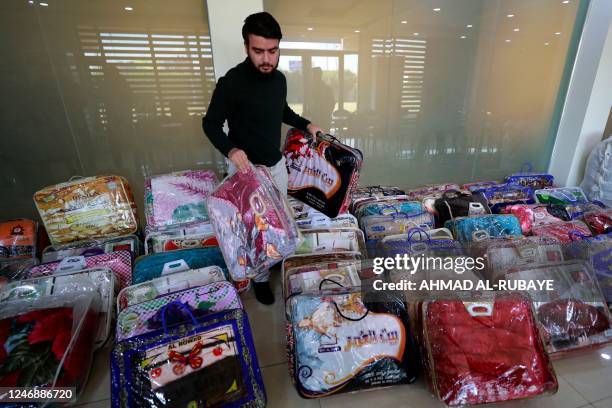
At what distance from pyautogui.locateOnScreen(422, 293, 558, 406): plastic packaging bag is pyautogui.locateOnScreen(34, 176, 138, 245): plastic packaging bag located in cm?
189

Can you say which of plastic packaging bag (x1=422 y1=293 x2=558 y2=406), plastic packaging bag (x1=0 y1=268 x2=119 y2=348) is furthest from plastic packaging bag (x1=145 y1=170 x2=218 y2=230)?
plastic packaging bag (x1=422 y1=293 x2=558 y2=406)

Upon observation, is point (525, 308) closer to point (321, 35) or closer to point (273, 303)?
point (273, 303)

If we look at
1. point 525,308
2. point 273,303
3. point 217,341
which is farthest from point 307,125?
point 525,308

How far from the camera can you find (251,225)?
145cm

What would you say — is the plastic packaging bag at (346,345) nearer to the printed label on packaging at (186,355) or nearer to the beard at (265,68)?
the printed label on packaging at (186,355)

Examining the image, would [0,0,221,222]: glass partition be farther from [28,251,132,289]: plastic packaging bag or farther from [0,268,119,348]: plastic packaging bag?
[0,268,119,348]: plastic packaging bag

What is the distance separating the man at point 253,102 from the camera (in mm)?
1345

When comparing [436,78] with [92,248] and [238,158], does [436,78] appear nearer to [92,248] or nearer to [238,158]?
[238,158]

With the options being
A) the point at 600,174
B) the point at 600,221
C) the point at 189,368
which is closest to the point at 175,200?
the point at 189,368

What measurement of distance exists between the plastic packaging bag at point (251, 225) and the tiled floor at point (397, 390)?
0.47 m

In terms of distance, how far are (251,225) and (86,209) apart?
1.21 meters

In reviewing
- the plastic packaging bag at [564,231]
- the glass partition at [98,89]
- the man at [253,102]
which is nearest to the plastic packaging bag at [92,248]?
the glass partition at [98,89]

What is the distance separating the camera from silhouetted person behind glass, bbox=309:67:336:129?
2.54 metres

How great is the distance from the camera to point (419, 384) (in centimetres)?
132
